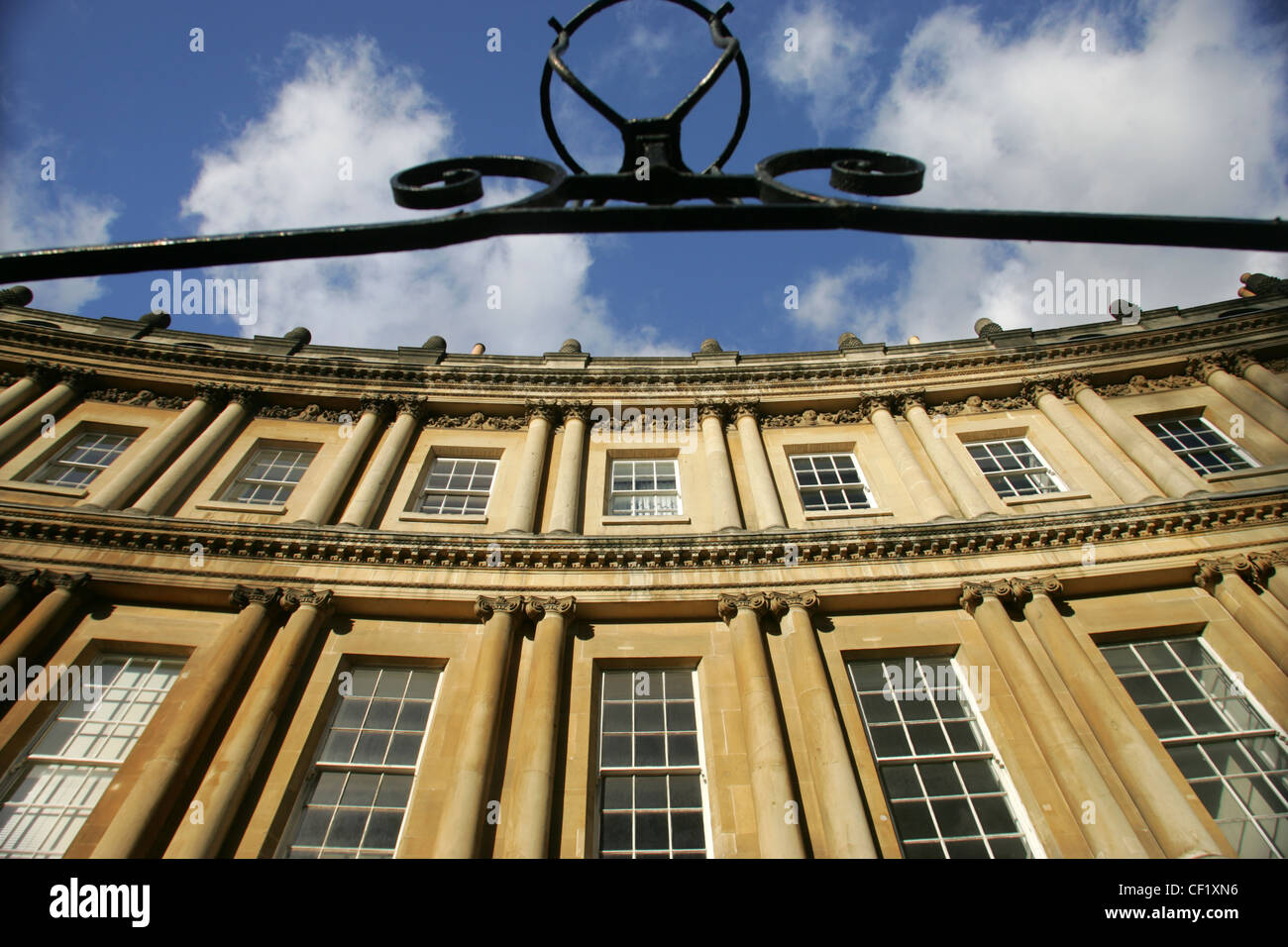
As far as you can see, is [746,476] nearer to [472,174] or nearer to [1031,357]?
[1031,357]

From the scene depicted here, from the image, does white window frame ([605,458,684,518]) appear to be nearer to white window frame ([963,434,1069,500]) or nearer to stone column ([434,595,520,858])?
stone column ([434,595,520,858])

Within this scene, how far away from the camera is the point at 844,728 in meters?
10.6

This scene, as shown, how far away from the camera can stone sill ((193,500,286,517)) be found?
46.4 ft

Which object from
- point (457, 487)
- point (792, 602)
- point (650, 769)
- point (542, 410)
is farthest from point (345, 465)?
point (792, 602)

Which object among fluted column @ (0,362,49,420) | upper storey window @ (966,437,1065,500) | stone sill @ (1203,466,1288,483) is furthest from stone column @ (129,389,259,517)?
stone sill @ (1203,466,1288,483)

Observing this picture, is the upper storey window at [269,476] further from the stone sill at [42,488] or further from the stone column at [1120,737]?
the stone column at [1120,737]

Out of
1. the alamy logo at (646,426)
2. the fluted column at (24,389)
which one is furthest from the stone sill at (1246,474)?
the fluted column at (24,389)

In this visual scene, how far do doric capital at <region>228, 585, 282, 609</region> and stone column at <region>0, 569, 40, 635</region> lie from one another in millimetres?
2954

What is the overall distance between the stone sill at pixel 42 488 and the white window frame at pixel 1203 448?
2205cm

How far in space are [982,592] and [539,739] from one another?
762cm

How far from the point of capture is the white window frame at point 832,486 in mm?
14875
